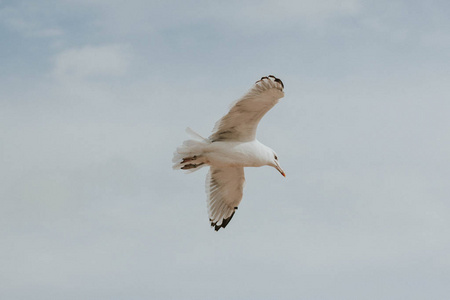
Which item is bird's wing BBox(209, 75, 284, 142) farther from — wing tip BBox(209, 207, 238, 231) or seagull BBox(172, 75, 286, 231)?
wing tip BBox(209, 207, 238, 231)

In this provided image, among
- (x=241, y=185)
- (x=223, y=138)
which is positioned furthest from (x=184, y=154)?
(x=241, y=185)

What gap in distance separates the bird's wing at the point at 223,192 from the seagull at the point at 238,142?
35mm

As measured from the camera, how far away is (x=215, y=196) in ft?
46.2

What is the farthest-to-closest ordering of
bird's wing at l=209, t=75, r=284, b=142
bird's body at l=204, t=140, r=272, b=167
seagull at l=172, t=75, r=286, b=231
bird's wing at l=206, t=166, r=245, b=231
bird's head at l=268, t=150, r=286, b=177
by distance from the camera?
bird's wing at l=206, t=166, r=245, b=231, bird's head at l=268, t=150, r=286, b=177, bird's body at l=204, t=140, r=272, b=167, seagull at l=172, t=75, r=286, b=231, bird's wing at l=209, t=75, r=284, b=142

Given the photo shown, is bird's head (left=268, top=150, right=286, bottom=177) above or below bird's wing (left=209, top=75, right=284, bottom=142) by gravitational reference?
below

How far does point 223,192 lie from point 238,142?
163cm

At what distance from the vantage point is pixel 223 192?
14.0m

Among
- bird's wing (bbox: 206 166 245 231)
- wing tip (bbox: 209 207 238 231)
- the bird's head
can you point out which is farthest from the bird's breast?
wing tip (bbox: 209 207 238 231)

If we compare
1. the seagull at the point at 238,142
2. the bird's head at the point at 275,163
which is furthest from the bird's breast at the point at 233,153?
the bird's head at the point at 275,163

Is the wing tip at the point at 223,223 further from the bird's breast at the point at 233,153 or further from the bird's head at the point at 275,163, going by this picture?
the bird's breast at the point at 233,153

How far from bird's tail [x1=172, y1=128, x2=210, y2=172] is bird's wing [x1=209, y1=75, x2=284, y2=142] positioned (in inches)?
8.5

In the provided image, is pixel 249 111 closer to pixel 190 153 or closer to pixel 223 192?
pixel 190 153

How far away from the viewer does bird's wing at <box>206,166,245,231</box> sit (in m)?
13.7

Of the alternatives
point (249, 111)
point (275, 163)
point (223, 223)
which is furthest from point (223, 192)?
point (249, 111)
